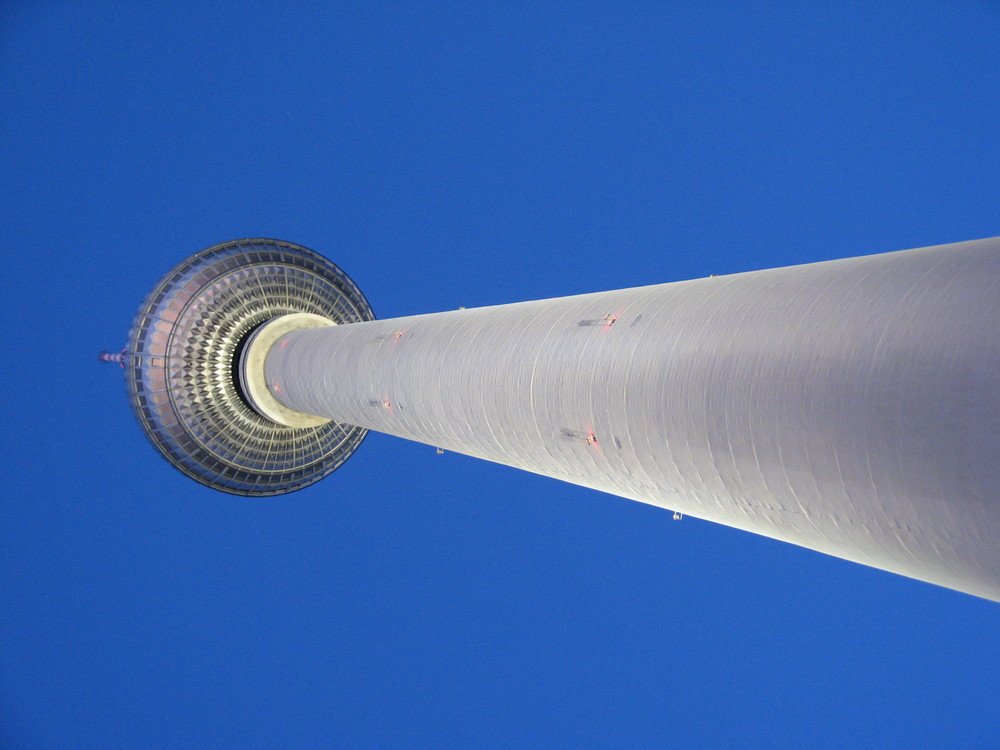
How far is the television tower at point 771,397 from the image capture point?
274 cm

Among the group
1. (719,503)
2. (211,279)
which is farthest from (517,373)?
(211,279)

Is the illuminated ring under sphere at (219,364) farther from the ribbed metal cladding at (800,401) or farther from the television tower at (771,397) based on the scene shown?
the ribbed metal cladding at (800,401)

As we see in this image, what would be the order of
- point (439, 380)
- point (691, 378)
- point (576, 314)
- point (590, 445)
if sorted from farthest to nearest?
1. point (439, 380)
2. point (576, 314)
3. point (590, 445)
4. point (691, 378)

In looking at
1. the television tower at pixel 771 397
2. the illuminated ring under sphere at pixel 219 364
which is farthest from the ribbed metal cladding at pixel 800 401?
the illuminated ring under sphere at pixel 219 364

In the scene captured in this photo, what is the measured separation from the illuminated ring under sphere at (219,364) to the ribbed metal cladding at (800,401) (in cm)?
1111

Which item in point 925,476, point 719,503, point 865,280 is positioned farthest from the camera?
point 719,503

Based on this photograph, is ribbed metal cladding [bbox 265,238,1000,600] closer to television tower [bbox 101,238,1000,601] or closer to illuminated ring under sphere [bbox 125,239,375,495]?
television tower [bbox 101,238,1000,601]

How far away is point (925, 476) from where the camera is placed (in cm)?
280

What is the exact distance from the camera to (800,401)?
3293mm

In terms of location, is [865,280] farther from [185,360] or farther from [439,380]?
[185,360]

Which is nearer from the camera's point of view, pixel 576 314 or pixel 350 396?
pixel 576 314

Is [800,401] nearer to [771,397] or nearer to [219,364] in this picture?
[771,397]

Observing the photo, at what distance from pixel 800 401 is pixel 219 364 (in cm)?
1426

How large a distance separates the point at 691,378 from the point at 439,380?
3.84 metres
